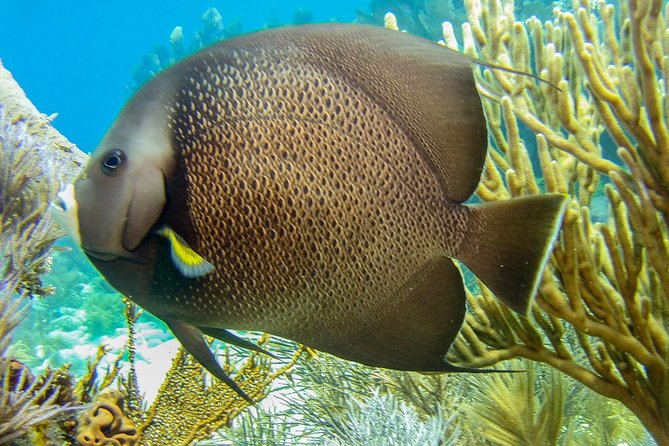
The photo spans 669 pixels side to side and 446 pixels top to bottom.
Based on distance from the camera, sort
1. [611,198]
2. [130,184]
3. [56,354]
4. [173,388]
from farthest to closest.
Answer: [56,354] → [173,388] → [611,198] → [130,184]

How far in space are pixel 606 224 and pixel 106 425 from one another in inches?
89.0

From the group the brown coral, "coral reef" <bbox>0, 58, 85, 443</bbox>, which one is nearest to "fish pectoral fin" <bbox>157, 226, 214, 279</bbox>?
"coral reef" <bbox>0, 58, 85, 443</bbox>

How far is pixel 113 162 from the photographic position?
0.99 meters

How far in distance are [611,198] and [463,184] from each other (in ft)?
3.66

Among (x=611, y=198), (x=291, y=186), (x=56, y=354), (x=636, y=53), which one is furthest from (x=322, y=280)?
(x=56, y=354)

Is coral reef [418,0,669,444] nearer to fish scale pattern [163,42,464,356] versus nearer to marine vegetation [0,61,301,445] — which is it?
fish scale pattern [163,42,464,356]

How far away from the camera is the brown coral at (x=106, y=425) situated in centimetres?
214

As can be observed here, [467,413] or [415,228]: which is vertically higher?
[415,228]

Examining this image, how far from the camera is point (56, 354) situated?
27.8ft

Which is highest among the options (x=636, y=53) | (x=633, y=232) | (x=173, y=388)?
(x=636, y=53)

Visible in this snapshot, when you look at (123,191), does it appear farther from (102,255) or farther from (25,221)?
(25,221)

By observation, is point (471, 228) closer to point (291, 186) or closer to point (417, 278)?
point (417, 278)

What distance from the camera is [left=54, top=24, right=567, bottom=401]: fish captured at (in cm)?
101

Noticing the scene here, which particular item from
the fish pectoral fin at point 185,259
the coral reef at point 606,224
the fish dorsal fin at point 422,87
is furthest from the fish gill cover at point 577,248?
the fish pectoral fin at point 185,259
